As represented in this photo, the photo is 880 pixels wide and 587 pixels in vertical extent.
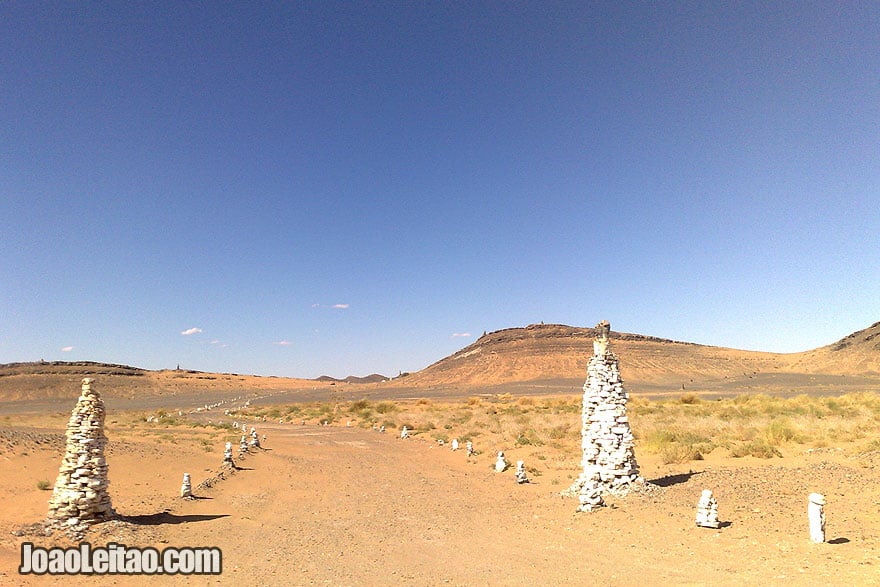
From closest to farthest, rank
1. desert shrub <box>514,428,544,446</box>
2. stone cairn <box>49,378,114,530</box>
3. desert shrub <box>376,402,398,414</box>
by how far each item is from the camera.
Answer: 1. stone cairn <box>49,378,114,530</box>
2. desert shrub <box>514,428,544,446</box>
3. desert shrub <box>376,402,398,414</box>

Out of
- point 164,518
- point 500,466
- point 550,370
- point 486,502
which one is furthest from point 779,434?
point 550,370

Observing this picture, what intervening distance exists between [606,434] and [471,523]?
13.4 feet

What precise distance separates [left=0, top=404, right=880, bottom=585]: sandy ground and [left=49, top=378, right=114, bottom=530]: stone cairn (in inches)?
16.3

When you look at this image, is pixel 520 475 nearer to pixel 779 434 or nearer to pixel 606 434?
pixel 606 434

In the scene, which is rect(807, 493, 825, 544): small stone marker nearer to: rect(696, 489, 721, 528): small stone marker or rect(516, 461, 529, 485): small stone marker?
rect(696, 489, 721, 528): small stone marker

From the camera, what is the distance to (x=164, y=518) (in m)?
12.5

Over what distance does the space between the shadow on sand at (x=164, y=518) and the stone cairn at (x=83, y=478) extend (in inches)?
43.2

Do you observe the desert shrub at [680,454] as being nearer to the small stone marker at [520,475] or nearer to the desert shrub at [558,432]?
the small stone marker at [520,475]

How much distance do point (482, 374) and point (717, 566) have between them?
8956 centimetres

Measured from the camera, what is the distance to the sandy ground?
328 inches

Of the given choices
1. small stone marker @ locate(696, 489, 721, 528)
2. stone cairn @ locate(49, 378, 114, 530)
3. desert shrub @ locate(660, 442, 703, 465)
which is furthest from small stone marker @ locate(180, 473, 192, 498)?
desert shrub @ locate(660, 442, 703, 465)

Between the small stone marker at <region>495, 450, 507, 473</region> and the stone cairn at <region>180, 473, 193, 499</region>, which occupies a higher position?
the stone cairn at <region>180, 473, 193, 499</region>

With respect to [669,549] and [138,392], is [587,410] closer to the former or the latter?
[669,549]

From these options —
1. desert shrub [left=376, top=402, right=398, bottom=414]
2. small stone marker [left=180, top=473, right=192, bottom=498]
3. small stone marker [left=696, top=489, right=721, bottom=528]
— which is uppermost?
small stone marker [left=696, top=489, right=721, bottom=528]
